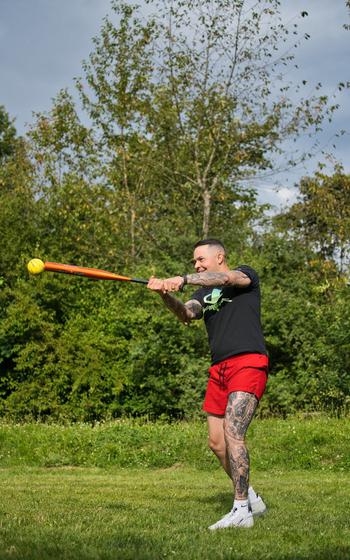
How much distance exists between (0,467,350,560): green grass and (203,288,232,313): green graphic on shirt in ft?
5.01

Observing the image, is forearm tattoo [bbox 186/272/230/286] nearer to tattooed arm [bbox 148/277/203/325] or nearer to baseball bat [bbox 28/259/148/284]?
tattooed arm [bbox 148/277/203/325]

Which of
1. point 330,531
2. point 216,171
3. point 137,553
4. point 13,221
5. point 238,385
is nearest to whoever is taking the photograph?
point 137,553

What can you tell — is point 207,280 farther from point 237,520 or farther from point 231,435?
point 237,520

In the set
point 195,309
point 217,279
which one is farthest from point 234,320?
point 217,279

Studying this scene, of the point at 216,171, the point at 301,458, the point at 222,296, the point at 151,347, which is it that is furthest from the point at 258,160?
the point at 222,296

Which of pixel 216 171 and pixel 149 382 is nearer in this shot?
pixel 149 382

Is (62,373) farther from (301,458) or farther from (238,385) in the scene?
(238,385)

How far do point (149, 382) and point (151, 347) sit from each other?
714 mm

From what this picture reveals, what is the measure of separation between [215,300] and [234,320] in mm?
215

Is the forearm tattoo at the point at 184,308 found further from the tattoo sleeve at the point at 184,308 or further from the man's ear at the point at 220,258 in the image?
the man's ear at the point at 220,258

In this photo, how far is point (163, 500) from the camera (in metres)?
7.17

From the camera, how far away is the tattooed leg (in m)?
5.82

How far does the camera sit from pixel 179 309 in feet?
19.5

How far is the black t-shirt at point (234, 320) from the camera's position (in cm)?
590
